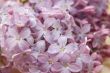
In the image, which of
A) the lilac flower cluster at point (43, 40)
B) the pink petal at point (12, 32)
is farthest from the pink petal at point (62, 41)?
the pink petal at point (12, 32)

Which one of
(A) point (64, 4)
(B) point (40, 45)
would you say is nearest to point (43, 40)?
(B) point (40, 45)

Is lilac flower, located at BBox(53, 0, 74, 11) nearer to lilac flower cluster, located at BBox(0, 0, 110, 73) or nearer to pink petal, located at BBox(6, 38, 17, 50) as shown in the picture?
lilac flower cluster, located at BBox(0, 0, 110, 73)

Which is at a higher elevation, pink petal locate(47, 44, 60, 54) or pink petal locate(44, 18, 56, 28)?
pink petal locate(44, 18, 56, 28)

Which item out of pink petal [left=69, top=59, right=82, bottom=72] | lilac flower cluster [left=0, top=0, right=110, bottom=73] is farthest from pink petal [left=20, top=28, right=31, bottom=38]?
pink petal [left=69, top=59, right=82, bottom=72]

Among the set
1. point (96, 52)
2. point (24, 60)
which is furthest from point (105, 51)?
point (24, 60)

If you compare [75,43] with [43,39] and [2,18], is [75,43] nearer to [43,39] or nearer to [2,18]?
[43,39]

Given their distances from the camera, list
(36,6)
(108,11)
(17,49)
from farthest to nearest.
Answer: (108,11)
(36,6)
(17,49)

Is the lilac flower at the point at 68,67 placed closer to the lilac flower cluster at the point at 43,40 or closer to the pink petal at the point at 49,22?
the lilac flower cluster at the point at 43,40

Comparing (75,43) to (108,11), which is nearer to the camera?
(75,43)

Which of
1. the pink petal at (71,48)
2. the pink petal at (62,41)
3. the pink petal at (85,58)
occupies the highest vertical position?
the pink petal at (62,41)
